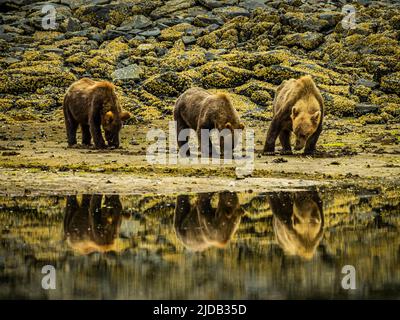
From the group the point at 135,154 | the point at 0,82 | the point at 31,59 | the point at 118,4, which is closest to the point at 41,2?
the point at 118,4

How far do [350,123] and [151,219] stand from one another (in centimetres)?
2193

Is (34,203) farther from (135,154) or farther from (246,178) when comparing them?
(135,154)

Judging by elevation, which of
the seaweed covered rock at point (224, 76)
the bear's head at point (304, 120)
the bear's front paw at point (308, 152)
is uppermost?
the seaweed covered rock at point (224, 76)

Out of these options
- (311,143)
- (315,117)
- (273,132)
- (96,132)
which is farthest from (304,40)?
(315,117)

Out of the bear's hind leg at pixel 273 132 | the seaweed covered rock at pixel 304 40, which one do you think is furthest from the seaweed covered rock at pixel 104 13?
the bear's hind leg at pixel 273 132

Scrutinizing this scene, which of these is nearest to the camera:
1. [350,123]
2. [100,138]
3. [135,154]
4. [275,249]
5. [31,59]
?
[275,249]

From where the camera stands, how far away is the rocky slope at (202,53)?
3584 centimetres

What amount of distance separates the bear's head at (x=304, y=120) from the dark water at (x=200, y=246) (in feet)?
26.6

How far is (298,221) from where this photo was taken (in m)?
11.2

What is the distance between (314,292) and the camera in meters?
7.14

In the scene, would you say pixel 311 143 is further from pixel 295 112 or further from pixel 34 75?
pixel 34 75

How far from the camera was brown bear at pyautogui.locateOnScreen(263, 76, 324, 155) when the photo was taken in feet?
73.5

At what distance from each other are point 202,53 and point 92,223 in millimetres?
31438

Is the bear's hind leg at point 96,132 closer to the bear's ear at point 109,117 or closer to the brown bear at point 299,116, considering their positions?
the bear's ear at point 109,117
